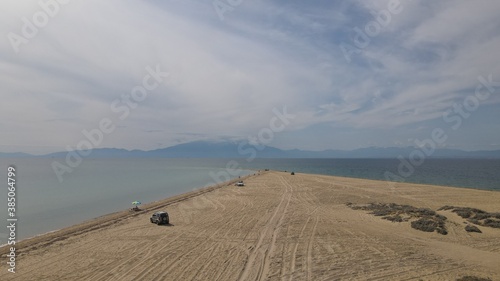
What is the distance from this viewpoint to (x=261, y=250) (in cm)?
1917

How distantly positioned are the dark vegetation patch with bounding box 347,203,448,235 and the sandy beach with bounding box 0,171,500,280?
0.66 m

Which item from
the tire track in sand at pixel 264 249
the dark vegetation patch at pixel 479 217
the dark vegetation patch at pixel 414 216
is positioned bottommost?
the tire track in sand at pixel 264 249

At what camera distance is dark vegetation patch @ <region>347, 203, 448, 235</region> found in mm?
23359

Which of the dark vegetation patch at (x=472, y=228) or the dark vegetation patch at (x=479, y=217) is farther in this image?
the dark vegetation patch at (x=479, y=217)

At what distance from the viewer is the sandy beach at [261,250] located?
15391 mm

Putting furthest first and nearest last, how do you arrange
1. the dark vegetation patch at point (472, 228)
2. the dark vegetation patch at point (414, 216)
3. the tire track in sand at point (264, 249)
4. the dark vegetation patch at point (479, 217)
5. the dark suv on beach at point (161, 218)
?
the dark suv on beach at point (161, 218) < the dark vegetation patch at point (479, 217) < the dark vegetation patch at point (414, 216) < the dark vegetation patch at point (472, 228) < the tire track in sand at point (264, 249)

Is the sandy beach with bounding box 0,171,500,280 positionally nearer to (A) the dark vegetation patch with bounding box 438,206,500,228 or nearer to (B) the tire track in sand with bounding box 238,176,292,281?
(B) the tire track in sand with bounding box 238,176,292,281

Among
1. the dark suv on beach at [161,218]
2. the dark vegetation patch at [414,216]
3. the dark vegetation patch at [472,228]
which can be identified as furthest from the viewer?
the dark suv on beach at [161,218]

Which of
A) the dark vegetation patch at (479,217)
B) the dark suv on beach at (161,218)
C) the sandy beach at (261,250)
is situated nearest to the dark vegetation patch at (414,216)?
the sandy beach at (261,250)

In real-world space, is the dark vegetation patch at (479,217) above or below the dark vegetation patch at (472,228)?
above

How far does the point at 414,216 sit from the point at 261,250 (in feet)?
55.5

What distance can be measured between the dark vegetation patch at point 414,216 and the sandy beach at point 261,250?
659mm

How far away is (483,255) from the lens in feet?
56.7

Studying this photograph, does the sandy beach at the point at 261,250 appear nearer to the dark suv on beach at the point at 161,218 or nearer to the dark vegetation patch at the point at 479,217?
the dark vegetation patch at the point at 479,217
